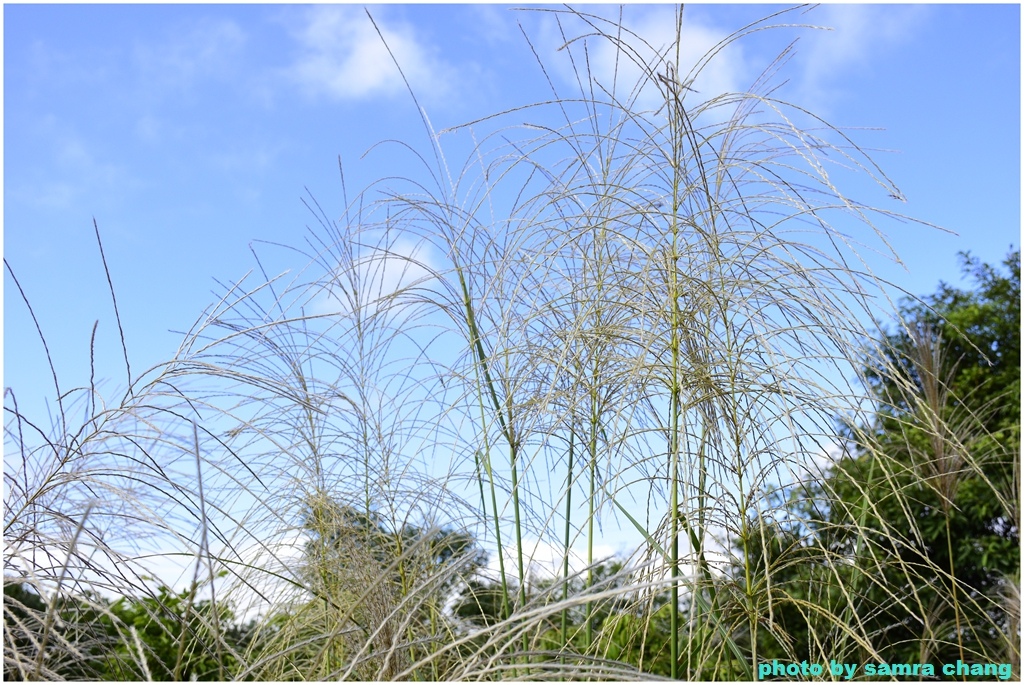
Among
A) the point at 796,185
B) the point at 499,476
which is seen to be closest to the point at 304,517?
the point at 499,476

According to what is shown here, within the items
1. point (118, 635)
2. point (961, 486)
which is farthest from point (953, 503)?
point (961, 486)

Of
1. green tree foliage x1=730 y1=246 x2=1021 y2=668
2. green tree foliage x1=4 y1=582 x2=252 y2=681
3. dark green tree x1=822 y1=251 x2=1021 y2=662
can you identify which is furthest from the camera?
dark green tree x1=822 y1=251 x2=1021 y2=662

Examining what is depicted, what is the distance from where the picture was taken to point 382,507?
2.54 meters

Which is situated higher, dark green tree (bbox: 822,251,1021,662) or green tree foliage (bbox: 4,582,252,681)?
dark green tree (bbox: 822,251,1021,662)

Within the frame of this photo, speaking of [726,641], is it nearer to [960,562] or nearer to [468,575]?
[468,575]

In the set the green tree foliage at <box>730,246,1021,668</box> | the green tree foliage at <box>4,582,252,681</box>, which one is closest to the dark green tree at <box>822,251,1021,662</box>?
the green tree foliage at <box>730,246,1021,668</box>

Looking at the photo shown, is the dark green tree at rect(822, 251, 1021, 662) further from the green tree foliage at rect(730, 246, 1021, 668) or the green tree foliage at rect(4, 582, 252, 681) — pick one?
the green tree foliage at rect(4, 582, 252, 681)

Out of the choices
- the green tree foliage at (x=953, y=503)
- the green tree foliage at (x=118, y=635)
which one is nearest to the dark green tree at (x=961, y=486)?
the green tree foliage at (x=953, y=503)

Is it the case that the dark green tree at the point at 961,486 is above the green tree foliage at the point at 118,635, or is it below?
above

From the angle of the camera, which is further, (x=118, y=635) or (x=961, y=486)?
(x=961, y=486)

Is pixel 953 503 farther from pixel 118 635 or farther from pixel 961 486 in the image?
pixel 961 486

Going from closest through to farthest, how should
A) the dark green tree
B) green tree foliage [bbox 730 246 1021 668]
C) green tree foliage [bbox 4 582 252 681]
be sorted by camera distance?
green tree foliage [bbox 4 582 252 681] < green tree foliage [bbox 730 246 1021 668] < the dark green tree

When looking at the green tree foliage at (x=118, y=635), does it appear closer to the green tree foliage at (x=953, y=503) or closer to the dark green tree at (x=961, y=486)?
the green tree foliage at (x=953, y=503)

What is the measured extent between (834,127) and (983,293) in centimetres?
791
